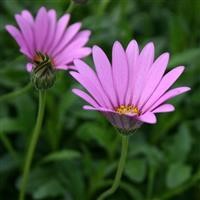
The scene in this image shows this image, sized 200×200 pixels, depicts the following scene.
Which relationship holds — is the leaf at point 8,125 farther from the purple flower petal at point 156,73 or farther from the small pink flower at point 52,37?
the purple flower petal at point 156,73

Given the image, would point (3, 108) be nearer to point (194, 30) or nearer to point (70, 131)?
point (70, 131)

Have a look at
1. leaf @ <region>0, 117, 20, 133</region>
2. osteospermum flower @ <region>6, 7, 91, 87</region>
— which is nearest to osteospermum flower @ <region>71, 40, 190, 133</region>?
osteospermum flower @ <region>6, 7, 91, 87</region>

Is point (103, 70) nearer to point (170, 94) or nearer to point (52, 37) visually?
point (170, 94)

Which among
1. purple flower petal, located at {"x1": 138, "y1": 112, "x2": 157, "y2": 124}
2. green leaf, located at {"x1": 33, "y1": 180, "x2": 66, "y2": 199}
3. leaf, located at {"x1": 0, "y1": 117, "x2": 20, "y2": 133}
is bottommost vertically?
green leaf, located at {"x1": 33, "y1": 180, "x2": 66, "y2": 199}

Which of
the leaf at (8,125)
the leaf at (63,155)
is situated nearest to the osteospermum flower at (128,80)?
the leaf at (63,155)

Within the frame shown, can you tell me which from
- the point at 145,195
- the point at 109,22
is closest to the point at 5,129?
the point at 145,195

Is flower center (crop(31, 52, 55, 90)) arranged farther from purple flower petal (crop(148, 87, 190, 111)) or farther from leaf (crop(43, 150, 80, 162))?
leaf (crop(43, 150, 80, 162))

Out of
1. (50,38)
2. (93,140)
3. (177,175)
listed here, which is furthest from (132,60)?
(93,140)
